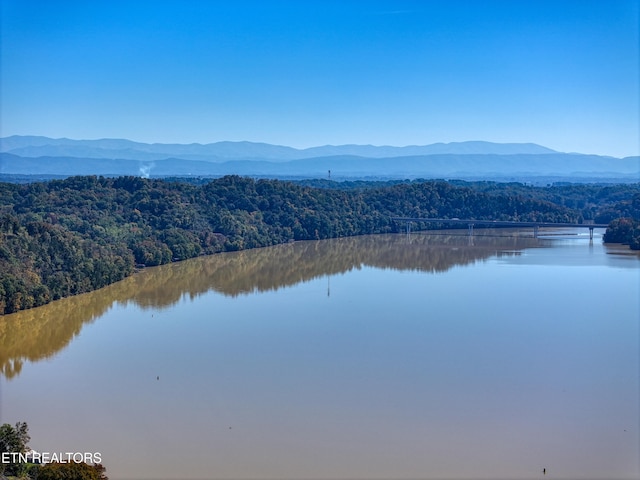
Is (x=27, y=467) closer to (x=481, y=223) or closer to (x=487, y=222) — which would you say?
(x=487, y=222)

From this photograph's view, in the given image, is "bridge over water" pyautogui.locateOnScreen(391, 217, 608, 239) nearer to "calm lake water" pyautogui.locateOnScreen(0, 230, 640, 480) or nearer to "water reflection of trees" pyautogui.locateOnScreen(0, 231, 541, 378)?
"water reflection of trees" pyautogui.locateOnScreen(0, 231, 541, 378)

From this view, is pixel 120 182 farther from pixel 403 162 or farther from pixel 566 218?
pixel 403 162

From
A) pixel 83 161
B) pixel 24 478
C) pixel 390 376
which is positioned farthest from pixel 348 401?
pixel 83 161

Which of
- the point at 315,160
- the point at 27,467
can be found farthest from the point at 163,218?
the point at 315,160

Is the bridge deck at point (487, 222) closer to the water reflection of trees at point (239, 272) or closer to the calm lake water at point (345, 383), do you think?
the water reflection of trees at point (239, 272)

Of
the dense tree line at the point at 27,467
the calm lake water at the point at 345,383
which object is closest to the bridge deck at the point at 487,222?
the calm lake water at the point at 345,383
